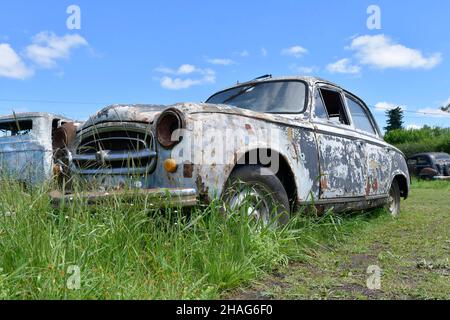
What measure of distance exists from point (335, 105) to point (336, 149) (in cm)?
92

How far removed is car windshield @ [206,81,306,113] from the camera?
172 inches

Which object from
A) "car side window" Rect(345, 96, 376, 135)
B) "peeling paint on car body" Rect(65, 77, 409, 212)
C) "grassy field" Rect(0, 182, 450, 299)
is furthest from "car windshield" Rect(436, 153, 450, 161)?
"grassy field" Rect(0, 182, 450, 299)

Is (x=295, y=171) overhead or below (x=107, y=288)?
overhead

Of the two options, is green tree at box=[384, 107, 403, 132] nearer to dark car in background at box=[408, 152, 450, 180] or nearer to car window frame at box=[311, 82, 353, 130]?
dark car in background at box=[408, 152, 450, 180]

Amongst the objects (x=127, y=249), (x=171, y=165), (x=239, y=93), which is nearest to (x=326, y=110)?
(x=239, y=93)

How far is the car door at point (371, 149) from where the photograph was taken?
5295 mm

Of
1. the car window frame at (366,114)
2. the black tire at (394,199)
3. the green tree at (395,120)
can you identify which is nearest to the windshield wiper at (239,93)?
the car window frame at (366,114)

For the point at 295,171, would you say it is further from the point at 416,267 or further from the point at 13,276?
the point at 13,276

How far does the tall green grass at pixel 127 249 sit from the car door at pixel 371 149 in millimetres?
2404

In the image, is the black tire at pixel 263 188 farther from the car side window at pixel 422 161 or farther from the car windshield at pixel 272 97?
the car side window at pixel 422 161

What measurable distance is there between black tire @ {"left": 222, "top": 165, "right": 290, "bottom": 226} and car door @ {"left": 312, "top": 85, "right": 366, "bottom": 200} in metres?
0.77
